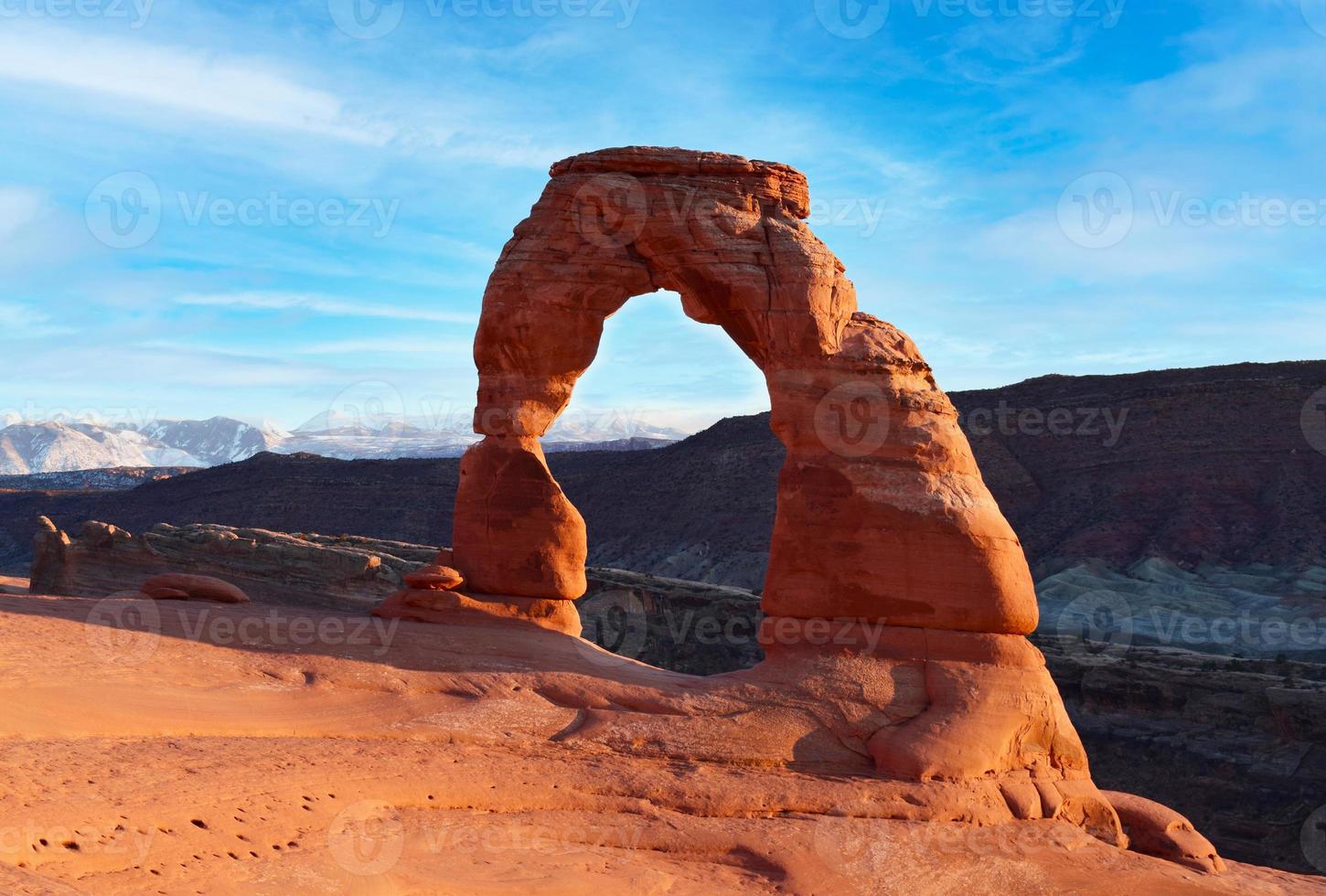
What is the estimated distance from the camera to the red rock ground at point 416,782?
8.49 metres

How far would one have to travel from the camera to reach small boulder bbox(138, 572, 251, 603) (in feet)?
49.0

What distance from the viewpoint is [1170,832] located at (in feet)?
46.8

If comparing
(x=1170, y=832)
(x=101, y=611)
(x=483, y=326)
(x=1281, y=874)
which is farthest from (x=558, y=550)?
(x=1281, y=874)

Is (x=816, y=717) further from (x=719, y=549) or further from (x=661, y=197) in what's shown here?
(x=719, y=549)

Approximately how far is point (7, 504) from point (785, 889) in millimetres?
69083

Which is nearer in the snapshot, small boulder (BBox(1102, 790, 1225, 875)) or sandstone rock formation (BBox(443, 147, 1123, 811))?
sandstone rock formation (BBox(443, 147, 1123, 811))

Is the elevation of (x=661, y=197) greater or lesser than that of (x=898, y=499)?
greater
